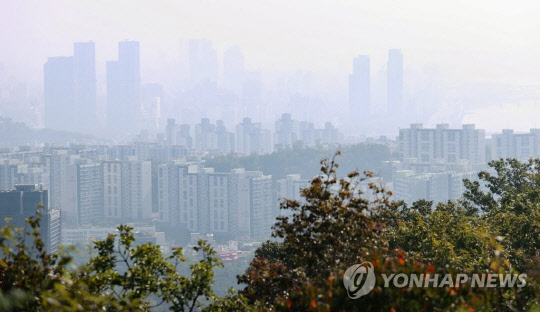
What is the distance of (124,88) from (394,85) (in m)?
27.0

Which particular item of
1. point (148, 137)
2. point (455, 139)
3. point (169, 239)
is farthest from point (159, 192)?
point (148, 137)

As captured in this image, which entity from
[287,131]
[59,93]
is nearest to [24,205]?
[287,131]

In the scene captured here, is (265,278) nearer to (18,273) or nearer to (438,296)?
(18,273)

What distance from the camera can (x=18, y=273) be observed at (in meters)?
2.35

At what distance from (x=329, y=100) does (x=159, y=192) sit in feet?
119

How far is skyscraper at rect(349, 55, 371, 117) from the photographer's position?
2810 inches

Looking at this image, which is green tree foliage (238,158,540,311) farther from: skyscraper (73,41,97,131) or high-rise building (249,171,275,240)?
skyscraper (73,41,97,131)

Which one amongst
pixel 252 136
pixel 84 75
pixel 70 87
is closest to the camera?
pixel 252 136

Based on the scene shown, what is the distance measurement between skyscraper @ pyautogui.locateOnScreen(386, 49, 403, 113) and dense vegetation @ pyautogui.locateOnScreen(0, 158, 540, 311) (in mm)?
66981

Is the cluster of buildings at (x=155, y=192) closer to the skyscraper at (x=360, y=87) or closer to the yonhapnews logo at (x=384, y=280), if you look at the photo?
the skyscraper at (x=360, y=87)

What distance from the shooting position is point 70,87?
71750mm

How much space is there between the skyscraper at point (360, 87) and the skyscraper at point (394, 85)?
211 cm

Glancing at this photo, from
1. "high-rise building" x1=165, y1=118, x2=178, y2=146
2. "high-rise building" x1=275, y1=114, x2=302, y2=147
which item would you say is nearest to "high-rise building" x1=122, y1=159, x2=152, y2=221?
"high-rise building" x1=275, y1=114, x2=302, y2=147

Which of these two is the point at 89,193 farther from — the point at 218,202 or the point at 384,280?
the point at 384,280
